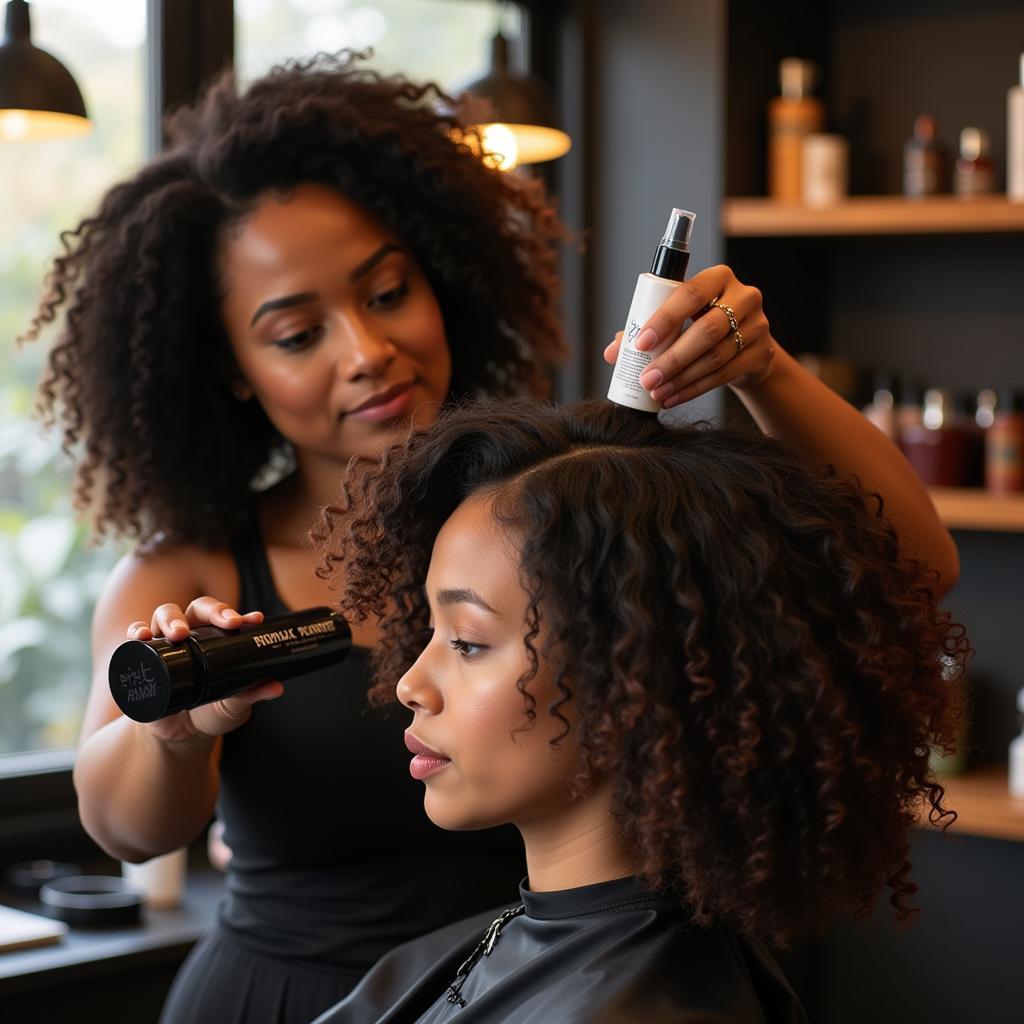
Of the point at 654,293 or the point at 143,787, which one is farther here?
the point at 143,787

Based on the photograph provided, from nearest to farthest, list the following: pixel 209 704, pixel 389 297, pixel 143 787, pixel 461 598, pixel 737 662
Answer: pixel 737 662 → pixel 461 598 → pixel 209 704 → pixel 143 787 → pixel 389 297

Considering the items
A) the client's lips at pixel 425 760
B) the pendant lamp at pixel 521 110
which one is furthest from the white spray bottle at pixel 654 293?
the pendant lamp at pixel 521 110

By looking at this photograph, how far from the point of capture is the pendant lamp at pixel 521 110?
82.1 inches

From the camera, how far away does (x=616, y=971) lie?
3.51 ft

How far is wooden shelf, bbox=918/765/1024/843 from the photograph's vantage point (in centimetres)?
249

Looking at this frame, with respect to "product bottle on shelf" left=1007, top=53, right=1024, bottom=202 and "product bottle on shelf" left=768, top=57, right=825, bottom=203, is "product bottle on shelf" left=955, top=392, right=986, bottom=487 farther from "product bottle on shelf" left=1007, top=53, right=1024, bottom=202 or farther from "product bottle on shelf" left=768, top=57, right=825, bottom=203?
"product bottle on shelf" left=768, top=57, right=825, bottom=203

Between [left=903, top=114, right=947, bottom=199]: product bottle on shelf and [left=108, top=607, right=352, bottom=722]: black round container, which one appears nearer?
[left=108, top=607, right=352, bottom=722]: black round container

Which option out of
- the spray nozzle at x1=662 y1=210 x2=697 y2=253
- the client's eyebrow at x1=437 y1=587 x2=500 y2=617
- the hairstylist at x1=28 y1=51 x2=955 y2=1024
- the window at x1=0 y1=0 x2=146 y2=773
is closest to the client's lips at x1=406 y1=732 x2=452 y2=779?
the client's eyebrow at x1=437 y1=587 x2=500 y2=617

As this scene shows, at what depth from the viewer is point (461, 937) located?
1.36 meters

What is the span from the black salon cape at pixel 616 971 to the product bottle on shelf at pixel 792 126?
1.87 m

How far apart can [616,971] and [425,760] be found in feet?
0.69

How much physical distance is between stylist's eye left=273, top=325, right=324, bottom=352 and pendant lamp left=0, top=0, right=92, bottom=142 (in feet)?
1.64

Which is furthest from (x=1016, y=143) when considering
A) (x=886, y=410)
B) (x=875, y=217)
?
(x=886, y=410)

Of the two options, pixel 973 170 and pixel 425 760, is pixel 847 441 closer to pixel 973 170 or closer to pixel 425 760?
pixel 425 760
